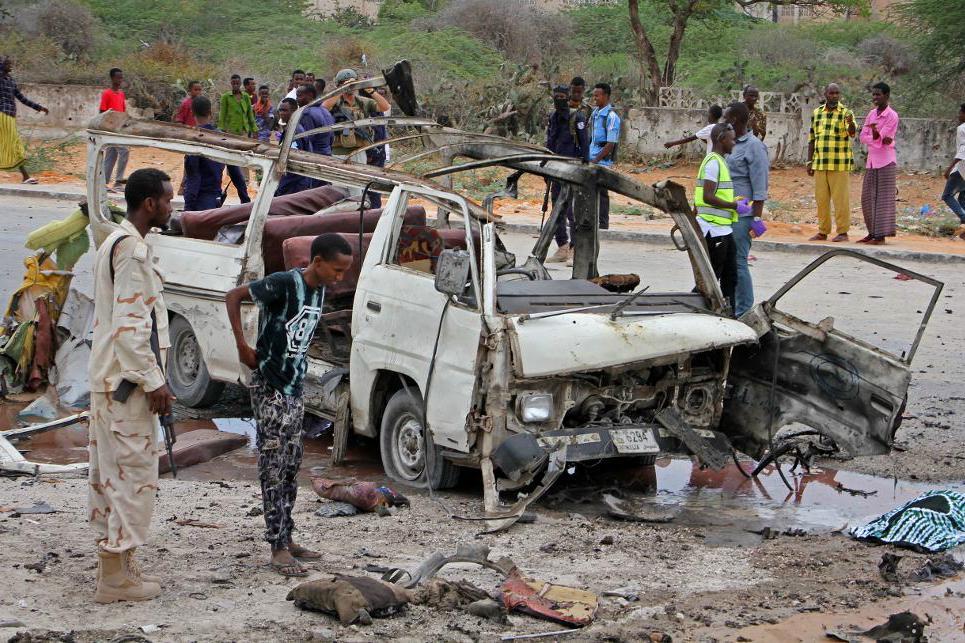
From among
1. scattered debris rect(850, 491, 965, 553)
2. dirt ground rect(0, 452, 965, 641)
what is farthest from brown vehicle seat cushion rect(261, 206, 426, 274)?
scattered debris rect(850, 491, 965, 553)

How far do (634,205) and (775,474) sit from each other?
551 inches

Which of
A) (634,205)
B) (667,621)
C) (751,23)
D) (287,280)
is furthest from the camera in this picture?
→ (751,23)

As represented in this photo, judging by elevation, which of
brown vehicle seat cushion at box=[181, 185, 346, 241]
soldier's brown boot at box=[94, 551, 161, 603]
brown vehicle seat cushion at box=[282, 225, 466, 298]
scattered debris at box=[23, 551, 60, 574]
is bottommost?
scattered debris at box=[23, 551, 60, 574]

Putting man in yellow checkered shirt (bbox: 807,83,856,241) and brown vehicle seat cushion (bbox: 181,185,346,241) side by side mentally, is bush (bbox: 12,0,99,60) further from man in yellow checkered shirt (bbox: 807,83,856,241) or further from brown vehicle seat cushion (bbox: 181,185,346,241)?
brown vehicle seat cushion (bbox: 181,185,346,241)

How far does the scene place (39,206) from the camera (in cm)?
2053

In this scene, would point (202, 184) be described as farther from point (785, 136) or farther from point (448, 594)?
point (785, 136)

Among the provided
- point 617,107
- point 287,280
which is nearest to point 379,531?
point 287,280

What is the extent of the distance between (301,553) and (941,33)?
80.1 feet

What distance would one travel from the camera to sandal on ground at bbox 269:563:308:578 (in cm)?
552

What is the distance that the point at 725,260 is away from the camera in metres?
10.2

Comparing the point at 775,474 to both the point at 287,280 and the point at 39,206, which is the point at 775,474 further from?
the point at 39,206

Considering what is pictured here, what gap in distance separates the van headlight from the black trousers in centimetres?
363

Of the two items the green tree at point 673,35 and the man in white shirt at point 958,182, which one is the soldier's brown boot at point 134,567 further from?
the green tree at point 673,35

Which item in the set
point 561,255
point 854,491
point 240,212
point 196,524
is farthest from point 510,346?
point 561,255
